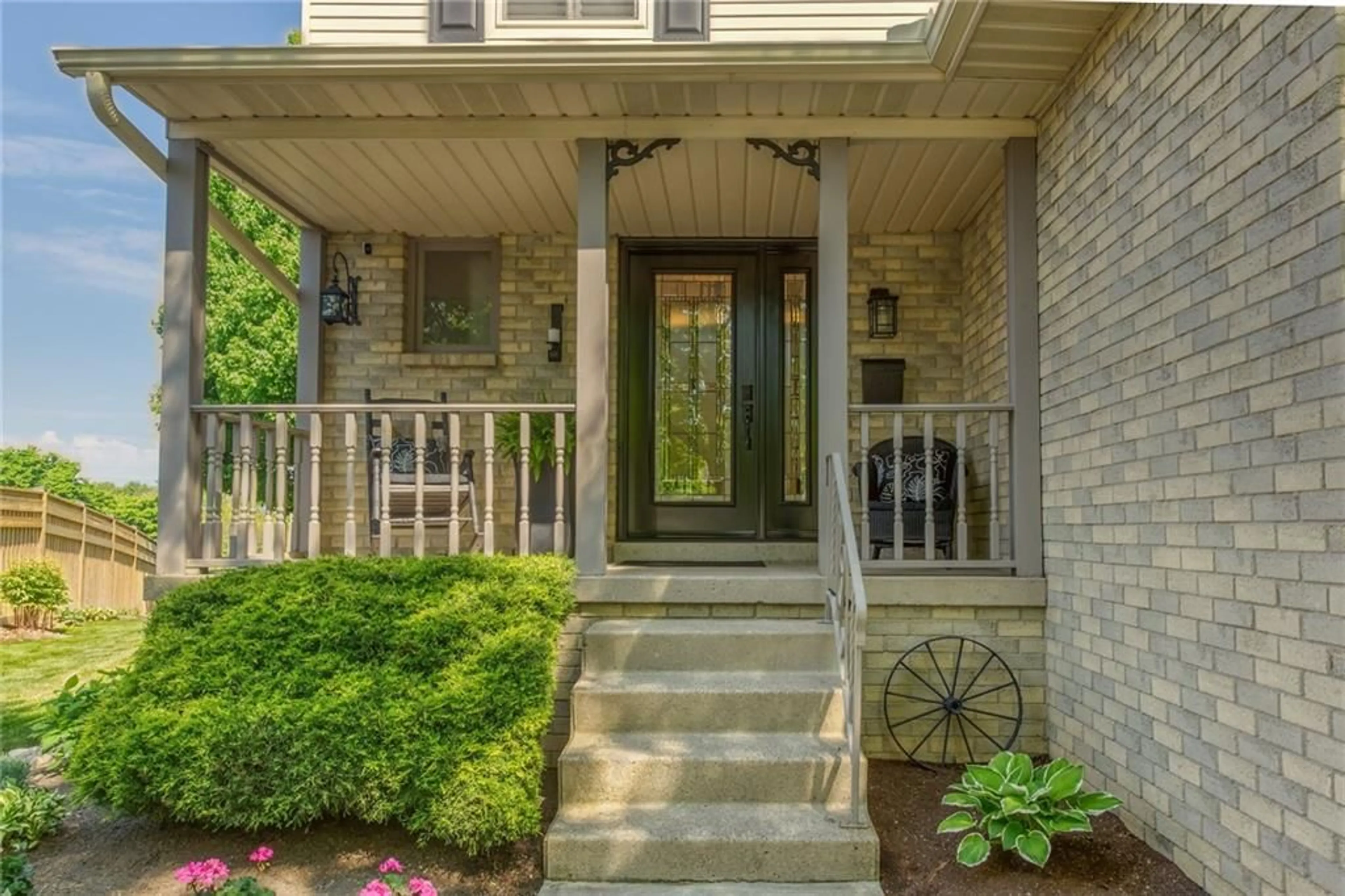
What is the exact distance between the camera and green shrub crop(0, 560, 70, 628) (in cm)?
757

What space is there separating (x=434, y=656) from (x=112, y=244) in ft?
10.2

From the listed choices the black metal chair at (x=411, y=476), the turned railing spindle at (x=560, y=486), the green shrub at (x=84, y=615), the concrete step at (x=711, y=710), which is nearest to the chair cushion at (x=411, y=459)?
the black metal chair at (x=411, y=476)

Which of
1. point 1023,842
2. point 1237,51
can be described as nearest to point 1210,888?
point 1023,842

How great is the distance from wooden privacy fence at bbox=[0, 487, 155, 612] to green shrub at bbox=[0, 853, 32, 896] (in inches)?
176

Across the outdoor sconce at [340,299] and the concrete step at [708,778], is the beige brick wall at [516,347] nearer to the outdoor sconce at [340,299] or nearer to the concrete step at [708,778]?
the outdoor sconce at [340,299]

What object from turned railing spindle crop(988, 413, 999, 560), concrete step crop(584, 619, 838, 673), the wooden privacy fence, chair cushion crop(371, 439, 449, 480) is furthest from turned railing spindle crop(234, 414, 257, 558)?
turned railing spindle crop(988, 413, 999, 560)

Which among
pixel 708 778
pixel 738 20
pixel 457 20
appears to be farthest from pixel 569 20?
pixel 708 778

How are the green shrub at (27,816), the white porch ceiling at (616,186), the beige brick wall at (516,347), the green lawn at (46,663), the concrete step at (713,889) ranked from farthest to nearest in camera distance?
the beige brick wall at (516,347)
the green lawn at (46,663)
the white porch ceiling at (616,186)
the green shrub at (27,816)
the concrete step at (713,889)

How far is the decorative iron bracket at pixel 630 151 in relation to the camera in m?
4.27

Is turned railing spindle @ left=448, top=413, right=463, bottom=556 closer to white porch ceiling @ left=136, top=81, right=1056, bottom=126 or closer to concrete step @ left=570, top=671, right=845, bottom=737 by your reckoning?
concrete step @ left=570, top=671, right=845, bottom=737

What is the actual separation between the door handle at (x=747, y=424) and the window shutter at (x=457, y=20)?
2814mm

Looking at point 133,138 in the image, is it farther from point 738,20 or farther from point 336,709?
point 738,20

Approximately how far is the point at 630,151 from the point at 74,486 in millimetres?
8773

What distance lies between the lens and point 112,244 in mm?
4656
